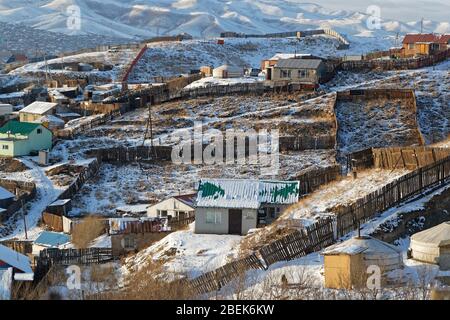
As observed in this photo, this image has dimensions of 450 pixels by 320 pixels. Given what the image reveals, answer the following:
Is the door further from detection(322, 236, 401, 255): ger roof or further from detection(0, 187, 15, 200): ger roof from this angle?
detection(0, 187, 15, 200): ger roof

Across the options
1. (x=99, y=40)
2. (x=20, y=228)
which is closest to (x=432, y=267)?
(x=20, y=228)

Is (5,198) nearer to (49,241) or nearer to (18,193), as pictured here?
(18,193)

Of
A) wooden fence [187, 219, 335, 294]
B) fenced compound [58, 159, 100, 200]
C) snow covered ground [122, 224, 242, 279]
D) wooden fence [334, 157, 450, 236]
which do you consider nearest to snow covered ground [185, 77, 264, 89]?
fenced compound [58, 159, 100, 200]

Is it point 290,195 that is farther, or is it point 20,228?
point 20,228
